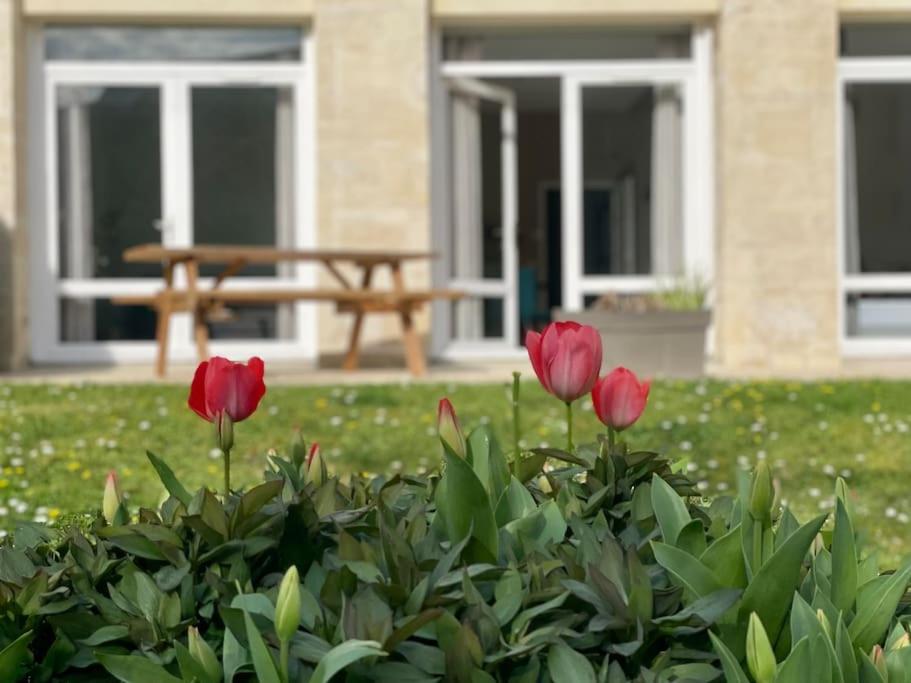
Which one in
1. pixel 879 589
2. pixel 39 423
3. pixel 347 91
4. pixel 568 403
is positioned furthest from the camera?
pixel 347 91

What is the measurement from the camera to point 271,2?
10.7 meters

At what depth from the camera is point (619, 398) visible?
1.62m

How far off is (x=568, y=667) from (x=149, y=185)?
1034cm

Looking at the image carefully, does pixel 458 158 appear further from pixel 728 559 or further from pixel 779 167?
pixel 728 559

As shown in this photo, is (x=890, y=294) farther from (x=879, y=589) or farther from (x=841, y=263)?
(x=879, y=589)

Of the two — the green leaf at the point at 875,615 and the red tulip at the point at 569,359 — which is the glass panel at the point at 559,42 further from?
the green leaf at the point at 875,615

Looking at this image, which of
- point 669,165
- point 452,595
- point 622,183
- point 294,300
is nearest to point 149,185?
point 294,300

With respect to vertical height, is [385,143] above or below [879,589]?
above

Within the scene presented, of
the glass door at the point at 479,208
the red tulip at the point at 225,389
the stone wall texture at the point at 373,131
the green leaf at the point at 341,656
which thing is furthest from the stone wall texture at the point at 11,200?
the green leaf at the point at 341,656

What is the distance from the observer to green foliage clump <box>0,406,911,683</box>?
1237 mm

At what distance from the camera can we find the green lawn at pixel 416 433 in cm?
488

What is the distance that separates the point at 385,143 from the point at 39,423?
5.05 meters

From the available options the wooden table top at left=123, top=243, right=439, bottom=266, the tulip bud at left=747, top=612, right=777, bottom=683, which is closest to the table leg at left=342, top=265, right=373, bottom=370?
the wooden table top at left=123, top=243, right=439, bottom=266

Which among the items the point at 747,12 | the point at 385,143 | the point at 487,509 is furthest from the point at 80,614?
the point at 747,12
